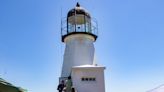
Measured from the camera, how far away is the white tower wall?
22547mm

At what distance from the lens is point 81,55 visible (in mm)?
22672

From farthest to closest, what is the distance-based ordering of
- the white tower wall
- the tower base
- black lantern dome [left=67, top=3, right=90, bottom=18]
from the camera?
black lantern dome [left=67, top=3, right=90, bottom=18], the white tower wall, the tower base

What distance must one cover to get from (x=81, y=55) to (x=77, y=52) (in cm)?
39

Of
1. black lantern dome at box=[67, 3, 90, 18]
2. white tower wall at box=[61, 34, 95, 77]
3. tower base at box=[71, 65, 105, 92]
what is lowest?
tower base at box=[71, 65, 105, 92]

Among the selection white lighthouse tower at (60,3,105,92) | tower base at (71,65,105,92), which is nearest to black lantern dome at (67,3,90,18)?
white lighthouse tower at (60,3,105,92)

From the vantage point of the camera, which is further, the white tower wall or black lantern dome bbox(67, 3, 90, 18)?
black lantern dome bbox(67, 3, 90, 18)

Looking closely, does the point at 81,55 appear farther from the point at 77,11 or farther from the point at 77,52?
the point at 77,11

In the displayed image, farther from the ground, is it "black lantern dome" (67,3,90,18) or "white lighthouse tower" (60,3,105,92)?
"black lantern dome" (67,3,90,18)

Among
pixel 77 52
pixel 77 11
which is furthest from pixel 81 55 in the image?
pixel 77 11

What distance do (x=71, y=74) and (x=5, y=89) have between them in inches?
527

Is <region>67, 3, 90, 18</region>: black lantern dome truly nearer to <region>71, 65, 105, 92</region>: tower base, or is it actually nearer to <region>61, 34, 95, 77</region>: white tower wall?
<region>61, 34, 95, 77</region>: white tower wall

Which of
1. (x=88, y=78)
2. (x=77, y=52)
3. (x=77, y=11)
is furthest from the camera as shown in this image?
(x=77, y=11)

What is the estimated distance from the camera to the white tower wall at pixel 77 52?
22547mm

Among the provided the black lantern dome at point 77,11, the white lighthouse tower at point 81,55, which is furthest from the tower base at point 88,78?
the black lantern dome at point 77,11
